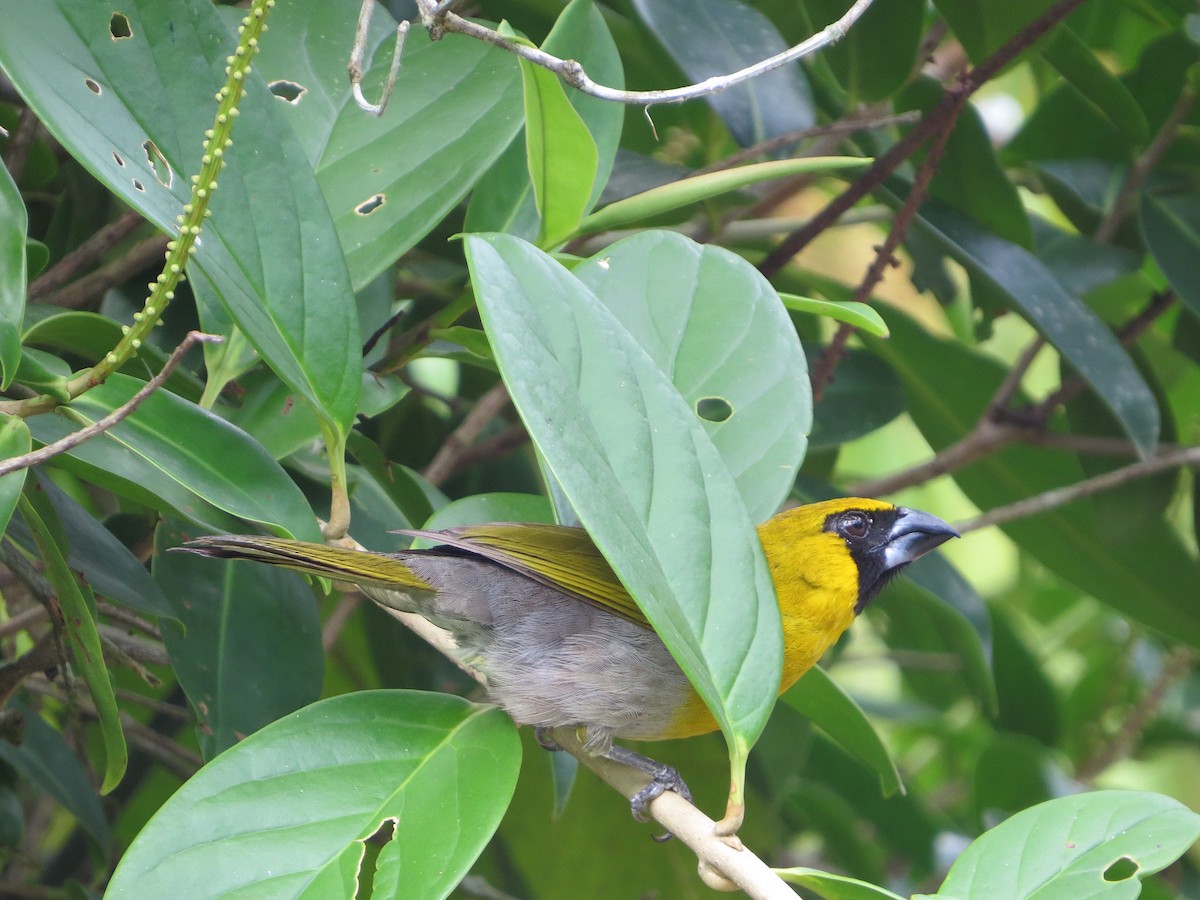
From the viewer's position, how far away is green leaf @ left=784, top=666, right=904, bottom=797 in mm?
1962

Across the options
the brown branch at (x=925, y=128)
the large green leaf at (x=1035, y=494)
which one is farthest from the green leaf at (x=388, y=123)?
the large green leaf at (x=1035, y=494)

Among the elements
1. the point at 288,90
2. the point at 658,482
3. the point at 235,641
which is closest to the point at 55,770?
the point at 235,641

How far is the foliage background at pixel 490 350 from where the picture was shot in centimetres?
151

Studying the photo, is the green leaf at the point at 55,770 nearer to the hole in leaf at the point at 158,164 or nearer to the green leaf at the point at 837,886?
the hole in leaf at the point at 158,164

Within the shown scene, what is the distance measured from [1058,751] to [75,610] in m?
3.29

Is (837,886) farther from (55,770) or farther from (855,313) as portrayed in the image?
(55,770)

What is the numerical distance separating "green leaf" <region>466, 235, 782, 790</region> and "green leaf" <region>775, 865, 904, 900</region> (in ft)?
0.41

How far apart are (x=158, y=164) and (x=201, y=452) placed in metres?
0.39

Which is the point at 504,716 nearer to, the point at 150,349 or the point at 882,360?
the point at 150,349

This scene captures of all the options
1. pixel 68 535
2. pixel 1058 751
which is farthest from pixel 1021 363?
pixel 68 535

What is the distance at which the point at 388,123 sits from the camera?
6.15 feet

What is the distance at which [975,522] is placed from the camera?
2576 mm

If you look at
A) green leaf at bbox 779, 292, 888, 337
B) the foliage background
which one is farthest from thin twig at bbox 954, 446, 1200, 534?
green leaf at bbox 779, 292, 888, 337

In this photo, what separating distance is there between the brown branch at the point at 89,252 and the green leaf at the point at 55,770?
31.4 inches
